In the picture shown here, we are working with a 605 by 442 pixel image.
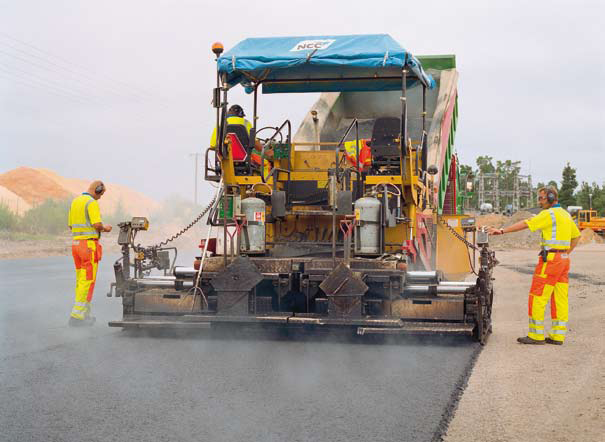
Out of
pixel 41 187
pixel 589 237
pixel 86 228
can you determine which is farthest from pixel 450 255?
pixel 41 187

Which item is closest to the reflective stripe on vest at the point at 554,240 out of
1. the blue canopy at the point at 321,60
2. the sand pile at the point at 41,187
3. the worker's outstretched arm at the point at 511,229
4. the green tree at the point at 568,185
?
the worker's outstretched arm at the point at 511,229

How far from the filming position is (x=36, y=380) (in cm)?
486

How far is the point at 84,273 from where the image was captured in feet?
24.4

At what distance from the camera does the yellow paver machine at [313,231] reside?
20.9 feet

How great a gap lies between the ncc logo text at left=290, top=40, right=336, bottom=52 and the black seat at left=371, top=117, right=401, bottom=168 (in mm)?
904

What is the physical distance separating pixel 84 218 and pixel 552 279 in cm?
455

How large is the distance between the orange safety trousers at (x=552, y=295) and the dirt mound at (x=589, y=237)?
105 ft

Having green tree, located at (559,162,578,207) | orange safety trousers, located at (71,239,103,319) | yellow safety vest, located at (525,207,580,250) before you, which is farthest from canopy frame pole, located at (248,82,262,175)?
green tree, located at (559,162,578,207)

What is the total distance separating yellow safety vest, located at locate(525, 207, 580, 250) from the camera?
6.58 metres

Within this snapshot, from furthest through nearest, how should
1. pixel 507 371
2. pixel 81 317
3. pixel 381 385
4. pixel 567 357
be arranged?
1. pixel 81 317
2. pixel 567 357
3. pixel 507 371
4. pixel 381 385

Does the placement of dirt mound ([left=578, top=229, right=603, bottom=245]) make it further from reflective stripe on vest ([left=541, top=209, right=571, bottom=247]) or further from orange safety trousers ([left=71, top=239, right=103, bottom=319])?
orange safety trousers ([left=71, top=239, right=103, bottom=319])

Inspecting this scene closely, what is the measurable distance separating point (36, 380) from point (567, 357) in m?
3.92

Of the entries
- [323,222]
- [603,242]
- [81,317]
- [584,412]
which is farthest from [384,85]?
[603,242]

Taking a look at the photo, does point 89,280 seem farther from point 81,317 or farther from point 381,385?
point 381,385
